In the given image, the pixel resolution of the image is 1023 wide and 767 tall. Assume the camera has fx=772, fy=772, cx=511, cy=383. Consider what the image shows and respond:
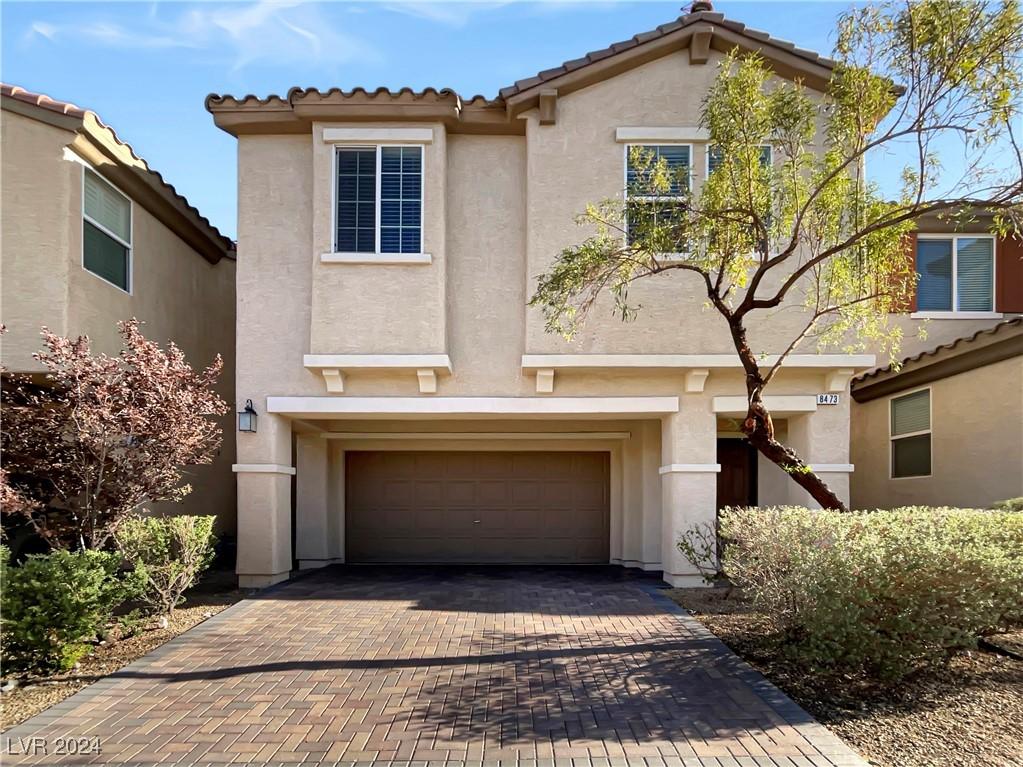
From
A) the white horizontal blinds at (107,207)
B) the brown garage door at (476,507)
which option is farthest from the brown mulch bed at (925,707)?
the white horizontal blinds at (107,207)

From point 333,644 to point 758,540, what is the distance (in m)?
4.29

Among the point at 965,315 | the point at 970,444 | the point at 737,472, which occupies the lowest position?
the point at 737,472

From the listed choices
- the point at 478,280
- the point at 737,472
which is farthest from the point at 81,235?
the point at 737,472

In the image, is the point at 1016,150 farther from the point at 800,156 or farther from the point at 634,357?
the point at 634,357

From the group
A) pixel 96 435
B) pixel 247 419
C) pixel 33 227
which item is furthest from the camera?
pixel 247 419

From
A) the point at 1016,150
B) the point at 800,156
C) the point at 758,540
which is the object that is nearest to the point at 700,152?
the point at 800,156

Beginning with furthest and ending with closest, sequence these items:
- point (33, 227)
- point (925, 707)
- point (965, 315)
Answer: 1. point (965, 315)
2. point (33, 227)
3. point (925, 707)

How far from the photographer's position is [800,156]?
26.9 feet

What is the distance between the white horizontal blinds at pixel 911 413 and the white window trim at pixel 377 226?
28.1ft

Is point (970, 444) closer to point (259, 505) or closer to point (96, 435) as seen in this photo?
point (259, 505)

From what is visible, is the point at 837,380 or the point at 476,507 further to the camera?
the point at 476,507

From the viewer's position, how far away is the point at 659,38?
1062 cm

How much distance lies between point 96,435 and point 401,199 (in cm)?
521

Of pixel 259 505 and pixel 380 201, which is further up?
pixel 380 201
